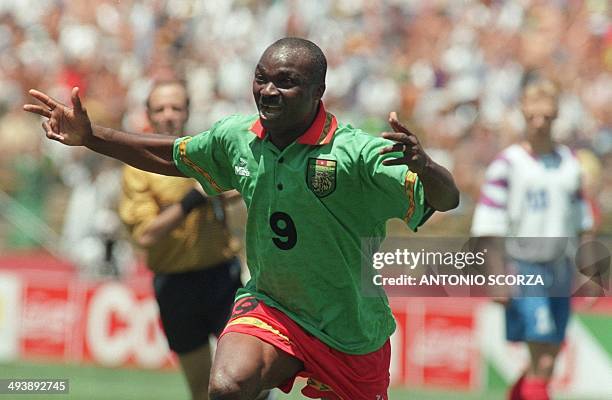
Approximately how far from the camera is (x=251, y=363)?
521cm

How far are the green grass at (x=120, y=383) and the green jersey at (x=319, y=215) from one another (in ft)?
13.6

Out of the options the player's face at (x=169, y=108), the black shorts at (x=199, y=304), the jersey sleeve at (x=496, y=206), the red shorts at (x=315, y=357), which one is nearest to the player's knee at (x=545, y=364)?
the jersey sleeve at (x=496, y=206)

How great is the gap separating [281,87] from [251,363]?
1.17m

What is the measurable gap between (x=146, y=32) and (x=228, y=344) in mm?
8236

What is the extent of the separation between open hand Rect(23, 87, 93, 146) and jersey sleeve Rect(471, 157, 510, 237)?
3835mm

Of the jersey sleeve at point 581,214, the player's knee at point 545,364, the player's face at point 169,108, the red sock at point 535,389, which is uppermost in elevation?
the player's face at point 169,108

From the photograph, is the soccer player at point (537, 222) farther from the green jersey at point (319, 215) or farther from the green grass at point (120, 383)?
the green jersey at point (319, 215)

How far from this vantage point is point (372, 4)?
532 inches

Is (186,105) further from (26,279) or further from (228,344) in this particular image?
(26,279)

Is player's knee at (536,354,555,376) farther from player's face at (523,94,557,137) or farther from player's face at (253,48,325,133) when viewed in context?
player's face at (253,48,325,133)

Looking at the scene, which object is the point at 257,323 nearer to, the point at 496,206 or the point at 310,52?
the point at 310,52

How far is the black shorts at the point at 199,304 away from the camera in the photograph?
7.65 m

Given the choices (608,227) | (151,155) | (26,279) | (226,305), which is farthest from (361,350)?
(26,279)

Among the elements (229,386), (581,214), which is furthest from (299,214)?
(581,214)
